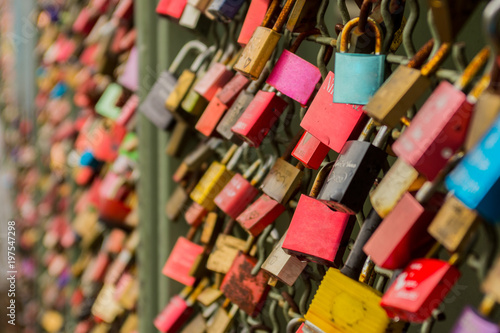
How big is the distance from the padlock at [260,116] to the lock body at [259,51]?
0.03m

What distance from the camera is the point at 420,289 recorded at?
448 mm

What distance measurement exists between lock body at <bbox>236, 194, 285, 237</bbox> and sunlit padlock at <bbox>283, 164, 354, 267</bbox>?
11 cm

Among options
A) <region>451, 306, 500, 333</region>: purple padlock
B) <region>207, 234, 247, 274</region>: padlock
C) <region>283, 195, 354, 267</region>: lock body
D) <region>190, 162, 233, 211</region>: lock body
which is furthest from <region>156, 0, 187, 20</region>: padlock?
<region>451, 306, 500, 333</region>: purple padlock

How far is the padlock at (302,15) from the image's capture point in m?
0.66

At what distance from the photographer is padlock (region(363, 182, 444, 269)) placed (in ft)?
1.51

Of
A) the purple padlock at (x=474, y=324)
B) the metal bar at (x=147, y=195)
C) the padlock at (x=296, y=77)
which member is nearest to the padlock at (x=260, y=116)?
the padlock at (x=296, y=77)

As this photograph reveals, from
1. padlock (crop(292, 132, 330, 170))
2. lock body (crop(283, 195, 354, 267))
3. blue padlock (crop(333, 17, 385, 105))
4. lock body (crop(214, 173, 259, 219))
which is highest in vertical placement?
blue padlock (crop(333, 17, 385, 105))

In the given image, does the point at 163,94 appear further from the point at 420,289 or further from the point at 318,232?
the point at 420,289

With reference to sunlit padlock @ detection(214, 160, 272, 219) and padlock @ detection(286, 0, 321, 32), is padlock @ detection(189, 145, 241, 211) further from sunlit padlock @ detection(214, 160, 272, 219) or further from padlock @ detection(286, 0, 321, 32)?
padlock @ detection(286, 0, 321, 32)

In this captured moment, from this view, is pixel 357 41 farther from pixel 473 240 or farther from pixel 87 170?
pixel 87 170

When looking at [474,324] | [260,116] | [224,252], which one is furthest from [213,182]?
[474,324]

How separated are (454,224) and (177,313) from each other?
693mm

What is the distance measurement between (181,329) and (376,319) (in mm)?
597

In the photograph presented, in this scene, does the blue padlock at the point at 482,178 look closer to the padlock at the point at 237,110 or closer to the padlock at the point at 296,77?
the padlock at the point at 296,77
